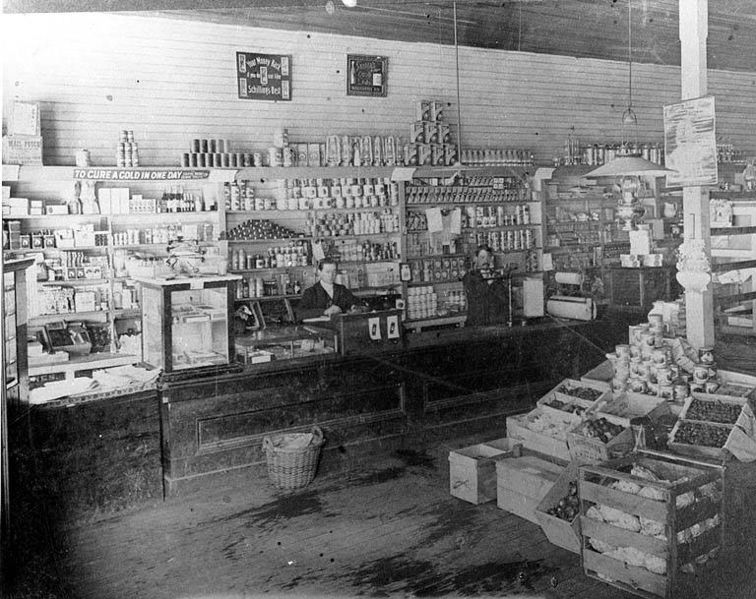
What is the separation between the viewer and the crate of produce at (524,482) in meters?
4.60

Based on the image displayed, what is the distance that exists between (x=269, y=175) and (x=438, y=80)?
9.79 feet

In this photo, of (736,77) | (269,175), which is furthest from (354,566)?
(736,77)

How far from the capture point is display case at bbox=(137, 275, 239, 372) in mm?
5238

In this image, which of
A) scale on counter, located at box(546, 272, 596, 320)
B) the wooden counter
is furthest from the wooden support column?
scale on counter, located at box(546, 272, 596, 320)

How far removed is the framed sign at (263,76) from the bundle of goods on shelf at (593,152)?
4011 mm

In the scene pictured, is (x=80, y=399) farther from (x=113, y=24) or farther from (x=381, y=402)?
(x=113, y=24)

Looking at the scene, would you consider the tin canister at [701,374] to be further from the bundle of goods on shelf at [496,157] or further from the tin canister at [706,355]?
the bundle of goods on shelf at [496,157]

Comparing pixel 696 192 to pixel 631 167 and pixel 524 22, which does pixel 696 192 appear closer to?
pixel 631 167

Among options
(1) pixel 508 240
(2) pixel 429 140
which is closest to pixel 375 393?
(2) pixel 429 140

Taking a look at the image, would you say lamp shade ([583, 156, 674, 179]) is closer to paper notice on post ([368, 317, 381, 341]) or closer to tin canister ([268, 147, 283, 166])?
paper notice on post ([368, 317, 381, 341])

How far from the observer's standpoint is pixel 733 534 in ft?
12.8

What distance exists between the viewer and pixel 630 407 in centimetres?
489

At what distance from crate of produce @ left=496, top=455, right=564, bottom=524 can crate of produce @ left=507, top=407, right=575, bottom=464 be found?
0.31ft

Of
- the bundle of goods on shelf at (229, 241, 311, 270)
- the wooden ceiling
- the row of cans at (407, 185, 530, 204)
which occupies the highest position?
the wooden ceiling
